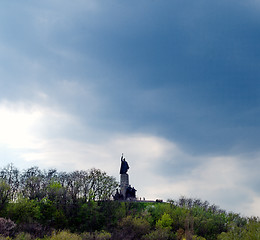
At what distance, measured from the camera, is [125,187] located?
205 ft

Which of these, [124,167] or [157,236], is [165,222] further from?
[124,167]

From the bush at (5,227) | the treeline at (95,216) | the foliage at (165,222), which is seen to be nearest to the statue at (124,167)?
the treeline at (95,216)

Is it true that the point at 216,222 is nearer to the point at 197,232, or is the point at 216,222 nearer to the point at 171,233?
the point at 197,232

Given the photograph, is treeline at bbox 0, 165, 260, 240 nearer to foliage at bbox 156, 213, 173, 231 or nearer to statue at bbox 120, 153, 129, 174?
foliage at bbox 156, 213, 173, 231

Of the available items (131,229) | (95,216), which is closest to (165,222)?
(131,229)

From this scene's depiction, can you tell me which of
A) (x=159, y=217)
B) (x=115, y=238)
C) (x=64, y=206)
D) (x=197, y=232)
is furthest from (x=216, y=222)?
(x=64, y=206)

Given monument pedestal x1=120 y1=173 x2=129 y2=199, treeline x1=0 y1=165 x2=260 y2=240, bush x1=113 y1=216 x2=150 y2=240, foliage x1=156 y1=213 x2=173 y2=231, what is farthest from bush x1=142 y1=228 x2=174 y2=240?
monument pedestal x1=120 y1=173 x2=129 y2=199

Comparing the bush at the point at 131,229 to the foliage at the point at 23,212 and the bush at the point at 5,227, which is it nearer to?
the foliage at the point at 23,212

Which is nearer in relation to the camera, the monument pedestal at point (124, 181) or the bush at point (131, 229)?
the bush at point (131, 229)

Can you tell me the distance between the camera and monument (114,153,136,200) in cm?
6072

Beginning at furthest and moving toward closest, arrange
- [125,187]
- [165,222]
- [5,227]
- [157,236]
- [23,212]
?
→ [125,187], [165,222], [23,212], [157,236], [5,227]

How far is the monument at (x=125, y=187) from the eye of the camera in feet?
199

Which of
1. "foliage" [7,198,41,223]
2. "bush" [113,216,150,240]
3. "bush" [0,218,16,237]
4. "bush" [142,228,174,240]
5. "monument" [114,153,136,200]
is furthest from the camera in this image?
"monument" [114,153,136,200]

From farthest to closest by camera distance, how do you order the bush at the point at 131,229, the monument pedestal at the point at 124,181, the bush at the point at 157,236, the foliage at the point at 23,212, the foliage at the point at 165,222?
1. the monument pedestal at the point at 124,181
2. the foliage at the point at 165,222
3. the foliage at the point at 23,212
4. the bush at the point at 131,229
5. the bush at the point at 157,236
